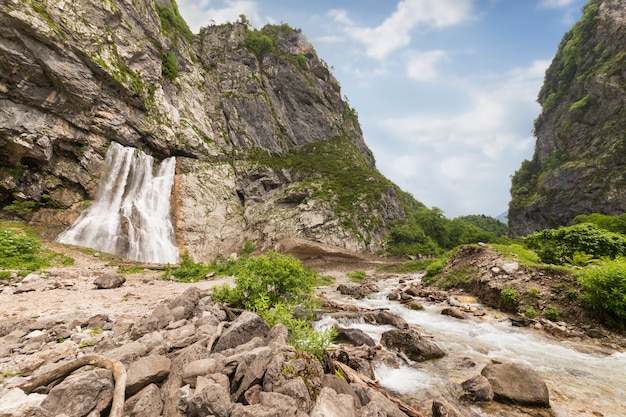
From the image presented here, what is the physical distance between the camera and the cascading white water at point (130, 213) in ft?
84.5

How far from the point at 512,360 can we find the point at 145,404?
899cm

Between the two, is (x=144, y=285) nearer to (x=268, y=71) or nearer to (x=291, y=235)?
(x=291, y=235)

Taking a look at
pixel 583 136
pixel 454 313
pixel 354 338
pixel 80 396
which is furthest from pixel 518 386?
pixel 583 136

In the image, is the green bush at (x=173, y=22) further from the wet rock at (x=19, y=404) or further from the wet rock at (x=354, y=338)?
the wet rock at (x=19, y=404)

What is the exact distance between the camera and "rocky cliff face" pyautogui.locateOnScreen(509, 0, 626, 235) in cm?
4303

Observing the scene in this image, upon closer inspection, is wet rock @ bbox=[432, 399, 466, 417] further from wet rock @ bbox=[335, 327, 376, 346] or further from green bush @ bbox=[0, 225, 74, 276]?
green bush @ bbox=[0, 225, 74, 276]

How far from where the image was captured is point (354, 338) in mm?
8156

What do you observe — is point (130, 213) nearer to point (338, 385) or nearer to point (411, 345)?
point (411, 345)

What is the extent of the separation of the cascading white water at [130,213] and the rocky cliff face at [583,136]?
214ft

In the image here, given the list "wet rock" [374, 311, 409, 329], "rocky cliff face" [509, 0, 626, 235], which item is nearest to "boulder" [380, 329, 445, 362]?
"wet rock" [374, 311, 409, 329]

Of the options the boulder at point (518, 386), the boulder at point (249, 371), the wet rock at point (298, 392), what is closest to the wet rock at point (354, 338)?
the boulder at point (518, 386)

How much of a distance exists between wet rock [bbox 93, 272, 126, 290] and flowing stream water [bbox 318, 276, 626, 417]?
399 inches

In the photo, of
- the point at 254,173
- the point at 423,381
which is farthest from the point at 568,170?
the point at 423,381

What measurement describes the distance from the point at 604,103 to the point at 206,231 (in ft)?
238
